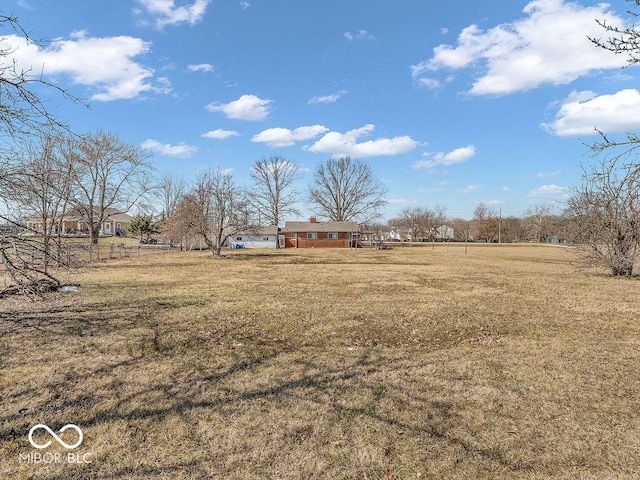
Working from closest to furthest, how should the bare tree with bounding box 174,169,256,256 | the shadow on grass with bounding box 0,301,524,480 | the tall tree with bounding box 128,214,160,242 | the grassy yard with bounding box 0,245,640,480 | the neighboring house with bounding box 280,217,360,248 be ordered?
the grassy yard with bounding box 0,245,640,480, the shadow on grass with bounding box 0,301,524,480, the bare tree with bounding box 174,169,256,256, the tall tree with bounding box 128,214,160,242, the neighboring house with bounding box 280,217,360,248

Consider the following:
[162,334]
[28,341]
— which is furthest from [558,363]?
[28,341]

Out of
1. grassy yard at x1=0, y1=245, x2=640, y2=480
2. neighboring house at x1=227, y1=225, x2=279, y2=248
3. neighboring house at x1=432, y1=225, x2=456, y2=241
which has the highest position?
neighboring house at x1=432, y1=225, x2=456, y2=241

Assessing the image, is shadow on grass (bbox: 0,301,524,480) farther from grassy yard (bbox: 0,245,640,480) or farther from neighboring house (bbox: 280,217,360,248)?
neighboring house (bbox: 280,217,360,248)

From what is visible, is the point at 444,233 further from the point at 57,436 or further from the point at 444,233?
the point at 57,436

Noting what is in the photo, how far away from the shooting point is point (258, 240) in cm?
5012

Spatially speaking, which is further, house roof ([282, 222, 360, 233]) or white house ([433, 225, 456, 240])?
white house ([433, 225, 456, 240])

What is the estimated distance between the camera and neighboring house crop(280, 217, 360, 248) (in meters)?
50.1

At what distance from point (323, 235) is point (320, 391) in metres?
46.6

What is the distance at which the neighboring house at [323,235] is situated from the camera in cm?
5006

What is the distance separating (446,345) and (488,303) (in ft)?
14.6

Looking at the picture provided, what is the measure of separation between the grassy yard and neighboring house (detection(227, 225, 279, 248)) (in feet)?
134

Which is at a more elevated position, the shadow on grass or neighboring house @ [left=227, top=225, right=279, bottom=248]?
neighboring house @ [left=227, top=225, right=279, bottom=248]

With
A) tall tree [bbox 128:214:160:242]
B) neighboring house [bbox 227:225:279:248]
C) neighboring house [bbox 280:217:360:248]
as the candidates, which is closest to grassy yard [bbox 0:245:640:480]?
neighboring house [bbox 227:225:279:248]

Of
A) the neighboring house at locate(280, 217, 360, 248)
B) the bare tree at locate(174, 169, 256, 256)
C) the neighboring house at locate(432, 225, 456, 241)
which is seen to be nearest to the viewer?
the bare tree at locate(174, 169, 256, 256)
